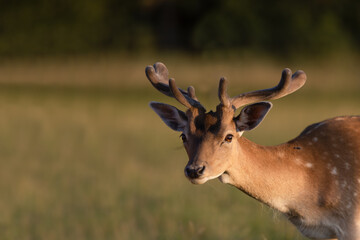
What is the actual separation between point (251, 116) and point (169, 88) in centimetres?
63

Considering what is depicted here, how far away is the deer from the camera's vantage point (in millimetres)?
4562

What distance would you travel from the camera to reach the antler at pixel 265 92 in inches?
181

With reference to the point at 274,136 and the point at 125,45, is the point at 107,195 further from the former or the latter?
the point at 125,45

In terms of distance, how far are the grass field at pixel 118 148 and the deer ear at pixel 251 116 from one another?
0.78 meters

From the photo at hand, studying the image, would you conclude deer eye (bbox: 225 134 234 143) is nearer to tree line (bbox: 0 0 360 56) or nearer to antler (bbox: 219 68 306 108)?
antler (bbox: 219 68 306 108)

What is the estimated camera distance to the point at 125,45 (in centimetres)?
2659

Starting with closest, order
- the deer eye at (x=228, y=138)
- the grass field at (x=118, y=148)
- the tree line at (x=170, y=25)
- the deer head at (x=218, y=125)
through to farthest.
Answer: the deer head at (x=218, y=125), the deer eye at (x=228, y=138), the grass field at (x=118, y=148), the tree line at (x=170, y=25)

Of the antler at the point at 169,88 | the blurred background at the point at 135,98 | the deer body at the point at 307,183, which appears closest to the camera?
the antler at the point at 169,88

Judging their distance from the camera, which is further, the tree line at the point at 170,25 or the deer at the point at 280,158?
the tree line at the point at 170,25

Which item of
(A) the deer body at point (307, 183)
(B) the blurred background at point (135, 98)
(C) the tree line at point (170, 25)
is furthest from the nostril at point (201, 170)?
(C) the tree line at point (170, 25)

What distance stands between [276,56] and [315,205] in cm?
2017

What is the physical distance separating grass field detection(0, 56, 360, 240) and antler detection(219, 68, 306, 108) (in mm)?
928

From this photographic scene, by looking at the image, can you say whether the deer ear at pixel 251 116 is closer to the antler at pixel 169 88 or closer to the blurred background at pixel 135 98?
the antler at pixel 169 88

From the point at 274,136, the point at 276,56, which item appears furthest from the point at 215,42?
the point at 274,136
